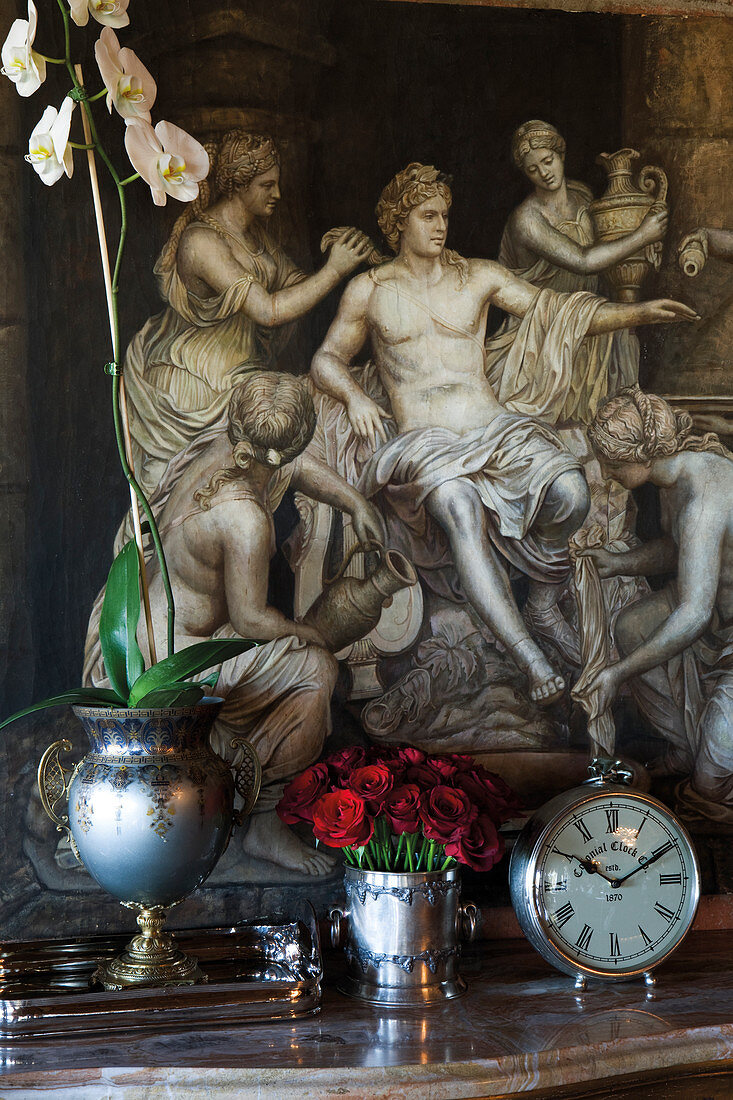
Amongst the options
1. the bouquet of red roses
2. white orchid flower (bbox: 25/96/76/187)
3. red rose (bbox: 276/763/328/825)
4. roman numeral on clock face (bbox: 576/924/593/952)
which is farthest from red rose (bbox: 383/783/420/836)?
white orchid flower (bbox: 25/96/76/187)

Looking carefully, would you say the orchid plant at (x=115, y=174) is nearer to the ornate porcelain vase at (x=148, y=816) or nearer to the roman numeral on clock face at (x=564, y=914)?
the ornate porcelain vase at (x=148, y=816)

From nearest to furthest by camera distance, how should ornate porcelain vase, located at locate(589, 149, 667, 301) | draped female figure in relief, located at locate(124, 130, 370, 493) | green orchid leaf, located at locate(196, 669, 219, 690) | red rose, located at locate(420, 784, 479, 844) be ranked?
1. red rose, located at locate(420, 784, 479, 844)
2. green orchid leaf, located at locate(196, 669, 219, 690)
3. draped female figure in relief, located at locate(124, 130, 370, 493)
4. ornate porcelain vase, located at locate(589, 149, 667, 301)

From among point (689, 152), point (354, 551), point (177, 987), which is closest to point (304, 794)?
point (177, 987)

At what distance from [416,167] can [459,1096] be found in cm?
149

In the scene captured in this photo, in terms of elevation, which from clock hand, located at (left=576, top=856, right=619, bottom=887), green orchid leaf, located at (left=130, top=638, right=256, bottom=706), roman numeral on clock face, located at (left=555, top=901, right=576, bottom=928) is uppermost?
green orchid leaf, located at (left=130, top=638, right=256, bottom=706)

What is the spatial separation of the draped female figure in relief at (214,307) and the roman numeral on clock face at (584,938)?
1.03 metres

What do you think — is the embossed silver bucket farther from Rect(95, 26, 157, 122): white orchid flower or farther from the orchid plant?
Rect(95, 26, 157, 122): white orchid flower

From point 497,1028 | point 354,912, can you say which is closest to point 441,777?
point 354,912

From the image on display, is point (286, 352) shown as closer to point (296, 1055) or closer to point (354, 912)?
point (354, 912)

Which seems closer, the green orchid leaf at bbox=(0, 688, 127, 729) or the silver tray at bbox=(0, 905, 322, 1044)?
the silver tray at bbox=(0, 905, 322, 1044)

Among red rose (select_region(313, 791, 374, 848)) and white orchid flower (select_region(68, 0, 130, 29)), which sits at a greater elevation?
white orchid flower (select_region(68, 0, 130, 29))

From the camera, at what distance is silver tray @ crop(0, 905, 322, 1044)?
1.37 metres

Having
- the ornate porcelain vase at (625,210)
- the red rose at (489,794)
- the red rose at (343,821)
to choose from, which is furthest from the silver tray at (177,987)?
the ornate porcelain vase at (625,210)

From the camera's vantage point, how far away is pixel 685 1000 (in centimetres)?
151
